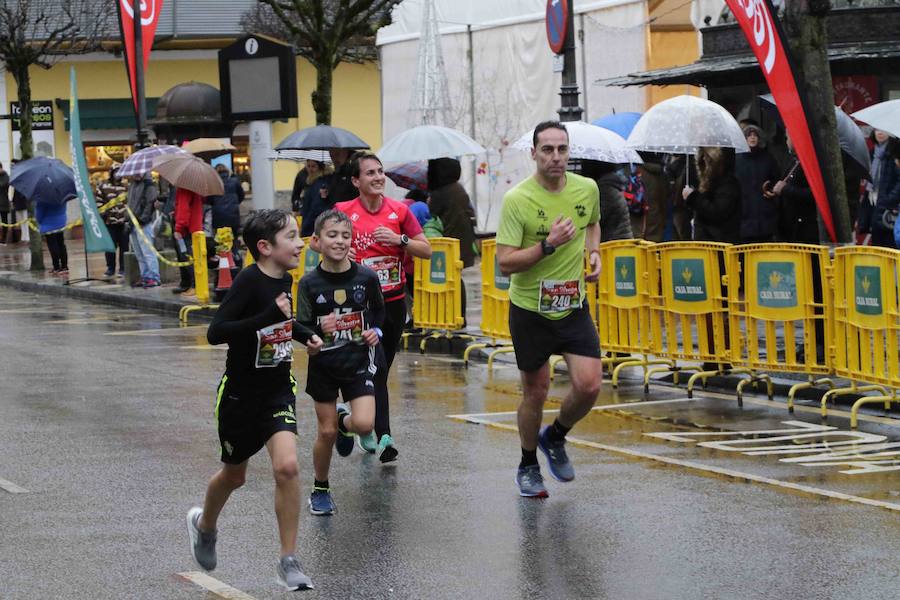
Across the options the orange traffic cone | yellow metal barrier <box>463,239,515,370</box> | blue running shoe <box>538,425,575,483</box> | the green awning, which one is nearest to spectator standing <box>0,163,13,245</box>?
the green awning

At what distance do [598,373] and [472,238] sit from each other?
26.6ft

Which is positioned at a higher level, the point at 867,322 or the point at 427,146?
the point at 427,146

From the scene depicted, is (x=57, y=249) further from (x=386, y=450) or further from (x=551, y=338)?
(x=551, y=338)

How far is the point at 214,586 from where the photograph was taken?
694 centimetres

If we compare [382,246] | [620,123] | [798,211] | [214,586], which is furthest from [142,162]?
[214,586]

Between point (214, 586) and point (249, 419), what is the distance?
733 millimetres

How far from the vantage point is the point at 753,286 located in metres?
12.6

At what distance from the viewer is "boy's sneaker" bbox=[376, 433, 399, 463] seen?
983cm

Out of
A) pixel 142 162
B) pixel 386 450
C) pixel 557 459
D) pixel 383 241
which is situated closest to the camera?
pixel 557 459

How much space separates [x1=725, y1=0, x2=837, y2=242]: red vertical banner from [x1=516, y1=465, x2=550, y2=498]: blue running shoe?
484 cm

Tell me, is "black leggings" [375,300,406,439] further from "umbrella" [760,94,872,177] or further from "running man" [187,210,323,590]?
"umbrella" [760,94,872,177]

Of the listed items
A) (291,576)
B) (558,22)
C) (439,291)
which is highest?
(558,22)

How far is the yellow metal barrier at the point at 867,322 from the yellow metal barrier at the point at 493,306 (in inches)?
158

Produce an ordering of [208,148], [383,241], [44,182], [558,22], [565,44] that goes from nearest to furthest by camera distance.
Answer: [383,241], [558,22], [565,44], [44,182], [208,148]
